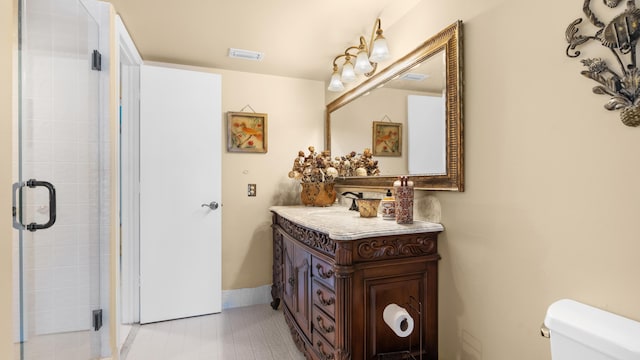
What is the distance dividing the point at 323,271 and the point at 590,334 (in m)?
Answer: 1.08

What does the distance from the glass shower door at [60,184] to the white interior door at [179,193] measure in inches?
26.6

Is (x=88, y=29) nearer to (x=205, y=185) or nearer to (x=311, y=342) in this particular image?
(x=205, y=185)

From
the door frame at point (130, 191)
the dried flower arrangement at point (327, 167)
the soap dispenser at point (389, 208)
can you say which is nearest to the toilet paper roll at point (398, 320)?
the soap dispenser at point (389, 208)

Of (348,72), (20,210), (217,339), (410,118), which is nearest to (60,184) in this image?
(20,210)

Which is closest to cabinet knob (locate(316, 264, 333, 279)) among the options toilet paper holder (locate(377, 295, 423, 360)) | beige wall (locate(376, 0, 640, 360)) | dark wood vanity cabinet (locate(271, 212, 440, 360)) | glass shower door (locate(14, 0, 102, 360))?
dark wood vanity cabinet (locate(271, 212, 440, 360))

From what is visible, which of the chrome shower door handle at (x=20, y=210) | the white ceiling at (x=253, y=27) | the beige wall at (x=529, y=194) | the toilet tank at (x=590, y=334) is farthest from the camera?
the white ceiling at (x=253, y=27)

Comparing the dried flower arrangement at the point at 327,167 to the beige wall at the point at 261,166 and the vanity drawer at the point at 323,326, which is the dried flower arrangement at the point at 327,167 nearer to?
the beige wall at the point at 261,166

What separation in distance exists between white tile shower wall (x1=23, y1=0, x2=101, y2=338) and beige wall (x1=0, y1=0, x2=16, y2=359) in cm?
62

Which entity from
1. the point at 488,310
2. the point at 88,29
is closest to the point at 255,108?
the point at 88,29

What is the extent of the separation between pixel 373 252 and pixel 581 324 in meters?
0.80

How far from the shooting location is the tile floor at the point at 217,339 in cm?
209

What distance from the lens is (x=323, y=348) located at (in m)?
1.68

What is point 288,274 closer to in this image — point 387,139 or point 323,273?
point 323,273

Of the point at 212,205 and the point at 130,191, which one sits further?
the point at 212,205
